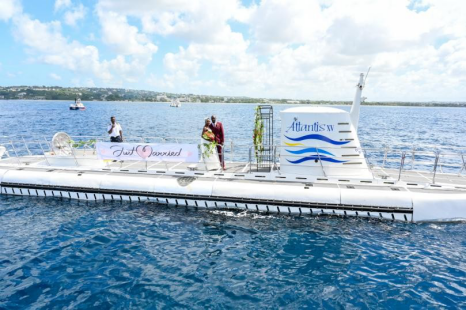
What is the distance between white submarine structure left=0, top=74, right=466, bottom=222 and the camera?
11.3 metres

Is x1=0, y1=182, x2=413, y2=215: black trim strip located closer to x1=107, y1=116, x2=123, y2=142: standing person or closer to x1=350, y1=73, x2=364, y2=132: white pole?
x1=107, y1=116, x2=123, y2=142: standing person

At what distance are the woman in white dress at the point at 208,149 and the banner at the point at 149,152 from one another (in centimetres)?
53

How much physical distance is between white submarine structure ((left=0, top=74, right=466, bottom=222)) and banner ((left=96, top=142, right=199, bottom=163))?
0.15 feet

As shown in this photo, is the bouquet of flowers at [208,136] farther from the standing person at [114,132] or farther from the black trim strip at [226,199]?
the standing person at [114,132]

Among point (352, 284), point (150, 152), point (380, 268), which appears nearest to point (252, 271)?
point (352, 284)

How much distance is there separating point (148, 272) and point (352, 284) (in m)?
5.14

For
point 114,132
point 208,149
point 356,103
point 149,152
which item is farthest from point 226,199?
point 114,132

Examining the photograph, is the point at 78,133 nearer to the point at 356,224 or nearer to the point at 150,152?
the point at 150,152

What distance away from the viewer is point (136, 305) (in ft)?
22.4

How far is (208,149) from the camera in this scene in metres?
13.9

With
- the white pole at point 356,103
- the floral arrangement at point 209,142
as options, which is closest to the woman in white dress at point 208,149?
the floral arrangement at point 209,142

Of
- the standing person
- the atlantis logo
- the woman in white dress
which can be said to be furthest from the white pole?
the standing person

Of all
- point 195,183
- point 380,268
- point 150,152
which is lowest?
point 380,268

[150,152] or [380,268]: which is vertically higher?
[150,152]
